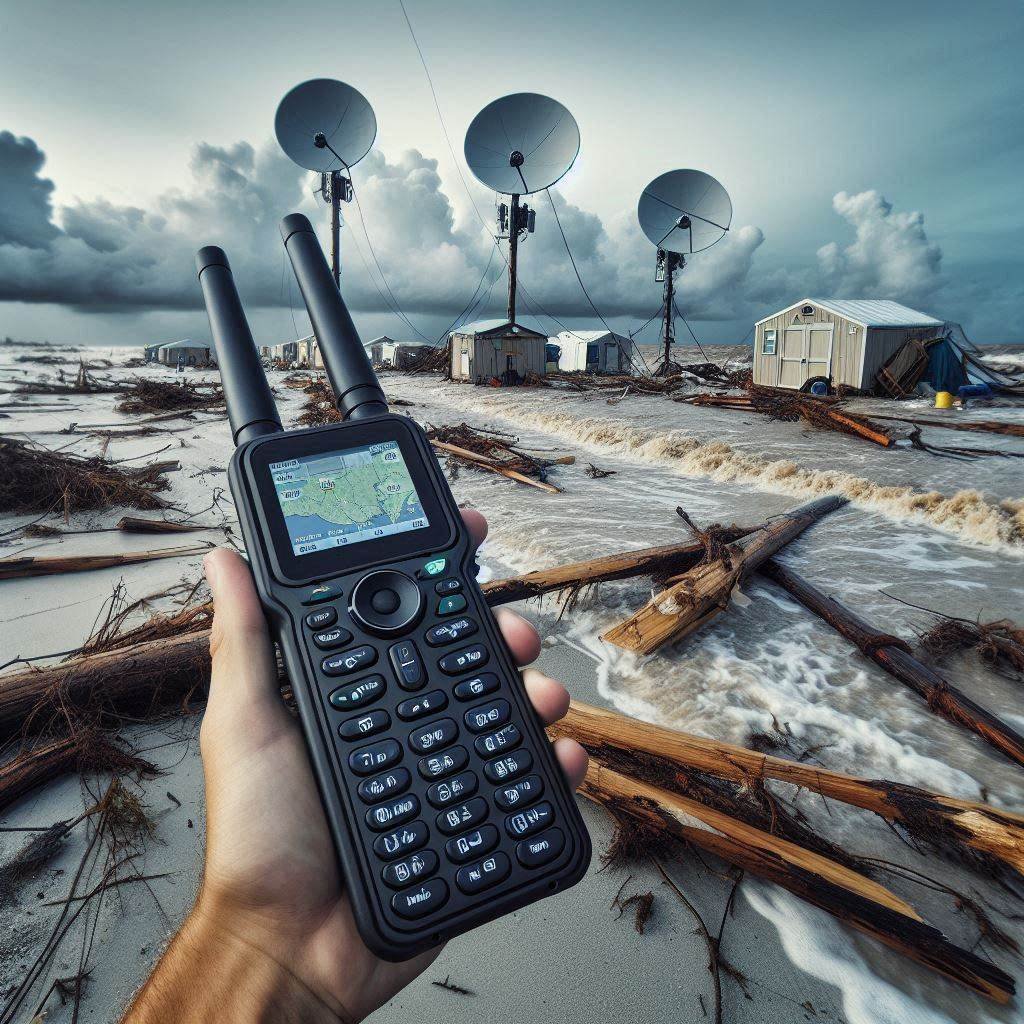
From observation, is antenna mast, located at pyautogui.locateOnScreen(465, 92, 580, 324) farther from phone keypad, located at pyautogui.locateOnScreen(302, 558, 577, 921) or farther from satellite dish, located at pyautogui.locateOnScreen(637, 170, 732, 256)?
phone keypad, located at pyautogui.locateOnScreen(302, 558, 577, 921)

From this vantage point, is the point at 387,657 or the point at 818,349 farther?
the point at 818,349

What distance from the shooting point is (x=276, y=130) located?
21.2 metres

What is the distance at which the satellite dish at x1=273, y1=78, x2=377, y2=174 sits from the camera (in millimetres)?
20688

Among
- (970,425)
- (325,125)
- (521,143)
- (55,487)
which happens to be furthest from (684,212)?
(55,487)

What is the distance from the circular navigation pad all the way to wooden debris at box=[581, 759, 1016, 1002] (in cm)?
124

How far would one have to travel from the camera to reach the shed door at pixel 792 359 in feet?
69.8

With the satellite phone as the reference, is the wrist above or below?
below

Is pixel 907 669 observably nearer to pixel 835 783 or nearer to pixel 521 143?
pixel 835 783

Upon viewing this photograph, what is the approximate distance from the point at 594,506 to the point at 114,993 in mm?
6799

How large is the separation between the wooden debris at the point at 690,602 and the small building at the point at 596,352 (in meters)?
34.5

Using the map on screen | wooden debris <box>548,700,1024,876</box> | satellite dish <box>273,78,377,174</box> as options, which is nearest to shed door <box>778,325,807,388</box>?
satellite dish <box>273,78,377,174</box>

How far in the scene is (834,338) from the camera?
20.1 m

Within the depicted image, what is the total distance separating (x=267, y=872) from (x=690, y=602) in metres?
3.27

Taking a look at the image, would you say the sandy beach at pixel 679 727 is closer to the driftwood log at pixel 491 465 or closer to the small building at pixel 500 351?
the driftwood log at pixel 491 465
